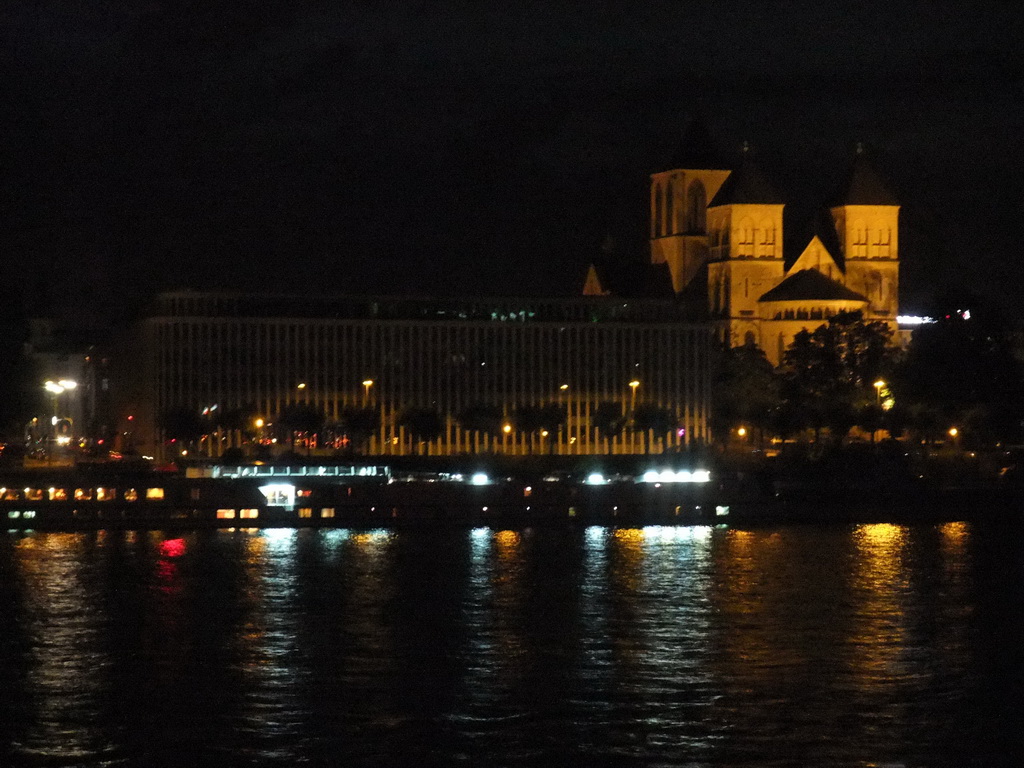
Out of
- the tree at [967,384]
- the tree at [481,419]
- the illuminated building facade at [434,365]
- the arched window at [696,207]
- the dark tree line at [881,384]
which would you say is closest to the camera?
the tree at [967,384]

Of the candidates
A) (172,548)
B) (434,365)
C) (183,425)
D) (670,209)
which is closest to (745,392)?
(434,365)

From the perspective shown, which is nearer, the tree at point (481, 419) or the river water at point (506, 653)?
the river water at point (506, 653)

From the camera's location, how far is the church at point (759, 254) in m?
142

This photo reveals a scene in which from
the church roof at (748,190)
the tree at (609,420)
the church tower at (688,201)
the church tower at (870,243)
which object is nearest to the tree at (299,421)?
the tree at (609,420)

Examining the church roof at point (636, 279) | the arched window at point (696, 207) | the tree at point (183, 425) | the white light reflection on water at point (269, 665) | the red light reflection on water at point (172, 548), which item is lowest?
the white light reflection on water at point (269, 665)

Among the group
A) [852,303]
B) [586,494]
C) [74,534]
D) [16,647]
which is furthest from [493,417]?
[16,647]

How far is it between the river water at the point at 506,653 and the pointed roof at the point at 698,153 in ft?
274

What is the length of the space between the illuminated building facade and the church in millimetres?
11829

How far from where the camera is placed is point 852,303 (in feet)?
461

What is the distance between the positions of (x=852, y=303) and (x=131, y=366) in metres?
47.9

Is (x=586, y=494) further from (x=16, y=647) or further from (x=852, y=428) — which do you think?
(x=852, y=428)

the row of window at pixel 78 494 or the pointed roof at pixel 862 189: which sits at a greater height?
the pointed roof at pixel 862 189

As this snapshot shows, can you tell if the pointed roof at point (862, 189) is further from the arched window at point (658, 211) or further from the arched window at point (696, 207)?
Result: the arched window at point (658, 211)

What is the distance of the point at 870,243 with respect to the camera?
14762cm
